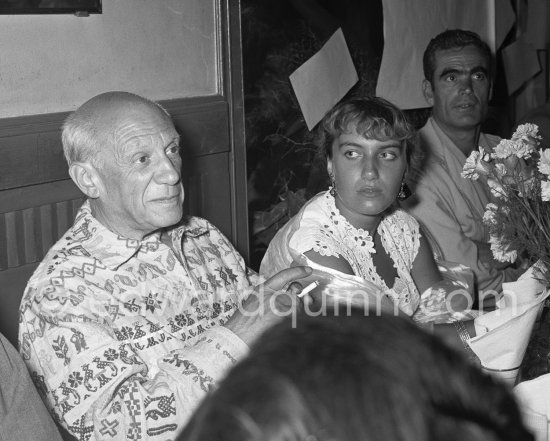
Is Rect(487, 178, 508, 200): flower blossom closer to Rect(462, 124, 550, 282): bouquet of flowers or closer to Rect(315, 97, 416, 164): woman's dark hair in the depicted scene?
Rect(462, 124, 550, 282): bouquet of flowers

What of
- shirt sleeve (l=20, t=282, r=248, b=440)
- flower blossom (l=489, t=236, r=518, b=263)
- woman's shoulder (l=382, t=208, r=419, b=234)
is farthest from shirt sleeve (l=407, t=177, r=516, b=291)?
shirt sleeve (l=20, t=282, r=248, b=440)

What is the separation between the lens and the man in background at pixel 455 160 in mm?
2656

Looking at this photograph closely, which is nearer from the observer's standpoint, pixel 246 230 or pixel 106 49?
pixel 106 49

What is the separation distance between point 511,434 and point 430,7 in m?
3.40

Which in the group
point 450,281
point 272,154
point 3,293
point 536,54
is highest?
point 536,54

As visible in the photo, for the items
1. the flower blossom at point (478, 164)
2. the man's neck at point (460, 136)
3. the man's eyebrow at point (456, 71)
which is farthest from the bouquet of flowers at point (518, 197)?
the man's eyebrow at point (456, 71)

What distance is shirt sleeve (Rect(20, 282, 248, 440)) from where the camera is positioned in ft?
4.81

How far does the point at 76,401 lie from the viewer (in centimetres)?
146

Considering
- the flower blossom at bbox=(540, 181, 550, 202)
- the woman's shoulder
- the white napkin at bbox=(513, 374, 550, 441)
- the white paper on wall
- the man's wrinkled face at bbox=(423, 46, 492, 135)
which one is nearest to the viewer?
the white napkin at bbox=(513, 374, 550, 441)

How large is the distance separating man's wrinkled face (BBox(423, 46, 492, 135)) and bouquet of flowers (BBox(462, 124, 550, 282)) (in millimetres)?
1272

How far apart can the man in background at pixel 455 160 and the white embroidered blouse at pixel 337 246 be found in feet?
1.11

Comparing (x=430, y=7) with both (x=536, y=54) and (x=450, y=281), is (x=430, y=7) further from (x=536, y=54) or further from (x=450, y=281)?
(x=450, y=281)

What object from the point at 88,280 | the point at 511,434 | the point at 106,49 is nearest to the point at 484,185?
the point at 106,49

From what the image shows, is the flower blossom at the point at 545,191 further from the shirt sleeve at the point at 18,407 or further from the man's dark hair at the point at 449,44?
the man's dark hair at the point at 449,44
